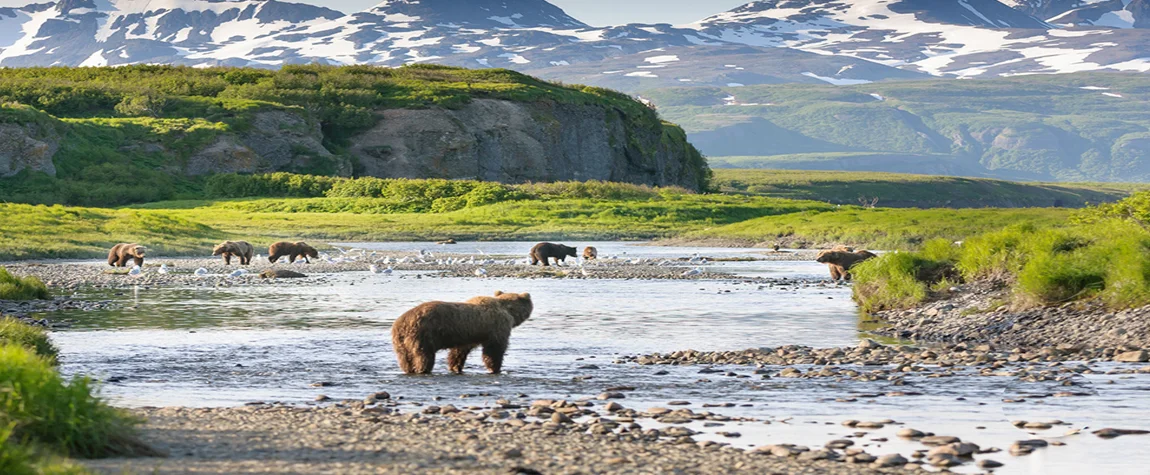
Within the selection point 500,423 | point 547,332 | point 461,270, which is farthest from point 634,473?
point 461,270

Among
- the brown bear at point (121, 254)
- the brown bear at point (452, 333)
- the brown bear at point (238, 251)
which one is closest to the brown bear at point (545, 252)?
the brown bear at point (238, 251)

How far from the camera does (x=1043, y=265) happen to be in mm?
20281

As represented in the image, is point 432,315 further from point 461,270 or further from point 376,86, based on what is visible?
point 376,86

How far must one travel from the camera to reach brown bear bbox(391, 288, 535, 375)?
48.3 feet

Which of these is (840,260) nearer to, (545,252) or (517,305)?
(545,252)

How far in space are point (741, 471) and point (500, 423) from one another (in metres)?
2.89

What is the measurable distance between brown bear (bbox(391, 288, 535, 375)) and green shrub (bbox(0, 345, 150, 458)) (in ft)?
18.7

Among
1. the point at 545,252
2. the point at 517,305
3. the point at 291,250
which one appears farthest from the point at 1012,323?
the point at 291,250

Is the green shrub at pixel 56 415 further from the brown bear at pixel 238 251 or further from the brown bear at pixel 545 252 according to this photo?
the brown bear at pixel 238 251

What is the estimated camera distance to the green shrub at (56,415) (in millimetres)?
8594

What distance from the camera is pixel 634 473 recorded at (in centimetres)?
920

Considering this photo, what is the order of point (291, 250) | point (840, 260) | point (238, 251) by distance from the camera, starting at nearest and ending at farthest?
1. point (840, 260)
2. point (238, 251)
3. point (291, 250)

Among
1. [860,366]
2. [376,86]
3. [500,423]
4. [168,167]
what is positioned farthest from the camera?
[376,86]

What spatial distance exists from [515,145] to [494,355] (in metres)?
89.7
